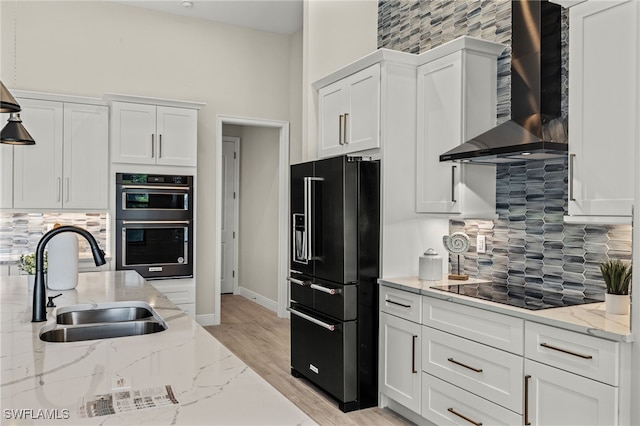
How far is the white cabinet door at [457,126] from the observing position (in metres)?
3.14

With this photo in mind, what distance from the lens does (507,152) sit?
8.40 feet

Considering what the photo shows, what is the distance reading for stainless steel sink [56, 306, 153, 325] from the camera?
7.22 feet

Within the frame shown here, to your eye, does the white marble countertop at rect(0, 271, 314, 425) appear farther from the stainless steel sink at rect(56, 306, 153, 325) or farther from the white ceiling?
the white ceiling

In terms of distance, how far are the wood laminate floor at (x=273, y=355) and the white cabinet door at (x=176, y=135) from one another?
188cm

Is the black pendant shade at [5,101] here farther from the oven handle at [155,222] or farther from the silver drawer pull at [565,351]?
the oven handle at [155,222]

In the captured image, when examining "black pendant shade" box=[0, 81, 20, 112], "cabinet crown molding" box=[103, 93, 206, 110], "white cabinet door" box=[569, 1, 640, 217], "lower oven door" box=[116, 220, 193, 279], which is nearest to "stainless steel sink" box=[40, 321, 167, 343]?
"black pendant shade" box=[0, 81, 20, 112]

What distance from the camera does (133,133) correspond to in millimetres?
4793

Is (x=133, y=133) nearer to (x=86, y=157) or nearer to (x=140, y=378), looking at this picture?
(x=86, y=157)

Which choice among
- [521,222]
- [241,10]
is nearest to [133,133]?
[241,10]

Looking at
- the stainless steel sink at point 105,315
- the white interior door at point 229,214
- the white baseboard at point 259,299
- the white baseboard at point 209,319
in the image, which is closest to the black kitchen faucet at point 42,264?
the stainless steel sink at point 105,315

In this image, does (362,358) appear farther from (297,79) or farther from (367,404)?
(297,79)

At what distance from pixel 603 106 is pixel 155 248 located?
400 centimetres

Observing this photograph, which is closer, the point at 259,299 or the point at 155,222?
the point at 155,222

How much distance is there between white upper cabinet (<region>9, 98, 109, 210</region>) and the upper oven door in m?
0.20
